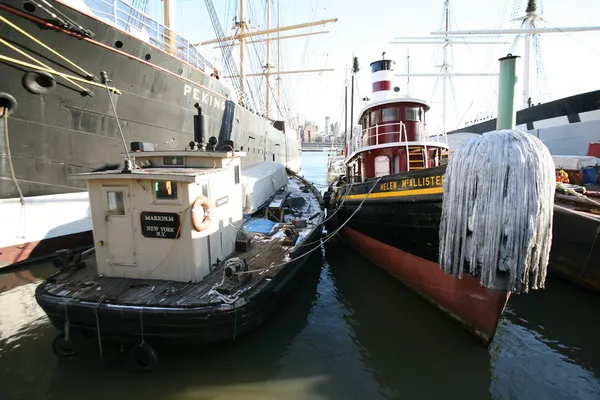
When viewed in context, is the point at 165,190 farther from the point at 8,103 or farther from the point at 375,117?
the point at 375,117

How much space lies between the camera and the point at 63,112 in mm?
9227

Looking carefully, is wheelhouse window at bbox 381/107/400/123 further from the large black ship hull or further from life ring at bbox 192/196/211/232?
the large black ship hull

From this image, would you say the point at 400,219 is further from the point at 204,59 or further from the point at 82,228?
the point at 204,59

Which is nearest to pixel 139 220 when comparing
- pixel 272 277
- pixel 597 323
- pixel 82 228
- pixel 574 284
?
pixel 272 277

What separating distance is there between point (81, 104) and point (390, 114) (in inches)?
374

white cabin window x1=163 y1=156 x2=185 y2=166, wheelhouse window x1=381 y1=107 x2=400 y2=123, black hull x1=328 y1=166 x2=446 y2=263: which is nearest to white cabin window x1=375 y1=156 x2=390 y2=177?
black hull x1=328 y1=166 x2=446 y2=263

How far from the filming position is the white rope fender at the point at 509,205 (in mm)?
4816

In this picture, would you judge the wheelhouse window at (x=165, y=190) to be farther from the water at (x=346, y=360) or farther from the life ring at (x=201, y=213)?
the water at (x=346, y=360)

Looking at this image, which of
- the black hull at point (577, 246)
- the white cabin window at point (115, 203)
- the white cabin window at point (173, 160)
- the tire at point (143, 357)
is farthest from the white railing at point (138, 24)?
the black hull at point (577, 246)

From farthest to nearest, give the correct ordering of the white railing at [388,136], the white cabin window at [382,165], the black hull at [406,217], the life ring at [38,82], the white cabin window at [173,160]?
the white cabin window at [382,165] < the white railing at [388,136] < the life ring at [38,82] < the white cabin window at [173,160] < the black hull at [406,217]

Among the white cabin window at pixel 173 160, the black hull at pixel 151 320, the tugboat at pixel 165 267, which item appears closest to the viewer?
the black hull at pixel 151 320

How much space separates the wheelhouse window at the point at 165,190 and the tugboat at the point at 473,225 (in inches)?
189

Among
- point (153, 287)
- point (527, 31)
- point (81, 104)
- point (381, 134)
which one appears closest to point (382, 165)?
point (381, 134)

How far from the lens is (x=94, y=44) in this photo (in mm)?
9414
